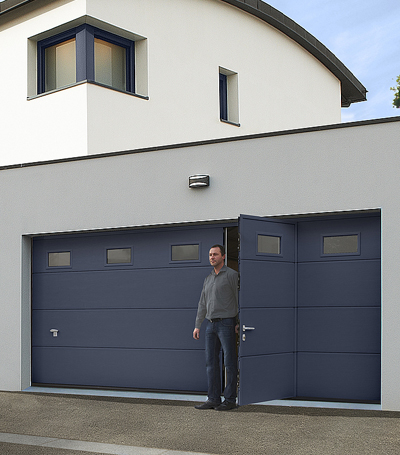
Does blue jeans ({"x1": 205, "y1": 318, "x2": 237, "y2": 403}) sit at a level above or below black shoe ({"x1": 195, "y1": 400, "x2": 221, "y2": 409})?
above

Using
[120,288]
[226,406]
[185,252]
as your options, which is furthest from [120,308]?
[226,406]

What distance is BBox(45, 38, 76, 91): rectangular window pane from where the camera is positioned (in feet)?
37.8

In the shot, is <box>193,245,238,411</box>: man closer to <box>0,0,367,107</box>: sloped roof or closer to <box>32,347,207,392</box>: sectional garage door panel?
<box>32,347,207,392</box>: sectional garage door panel

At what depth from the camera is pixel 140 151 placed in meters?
8.81

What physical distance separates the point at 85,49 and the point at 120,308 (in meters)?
4.88

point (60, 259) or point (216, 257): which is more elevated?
point (216, 257)

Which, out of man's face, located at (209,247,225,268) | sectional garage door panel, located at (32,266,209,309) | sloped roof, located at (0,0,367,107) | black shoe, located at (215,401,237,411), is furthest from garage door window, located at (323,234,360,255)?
sloped roof, located at (0,0,367,107)

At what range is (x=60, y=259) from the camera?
31.4 ft

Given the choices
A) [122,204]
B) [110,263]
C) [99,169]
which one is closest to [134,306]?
[110,263]

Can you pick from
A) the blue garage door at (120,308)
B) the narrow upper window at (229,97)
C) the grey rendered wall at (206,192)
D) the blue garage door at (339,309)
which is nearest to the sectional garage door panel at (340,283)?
the blue garage door at (339,309)

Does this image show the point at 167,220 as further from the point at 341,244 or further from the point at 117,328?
the point at 341,244

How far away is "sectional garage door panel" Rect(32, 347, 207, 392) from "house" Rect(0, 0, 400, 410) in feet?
0.07

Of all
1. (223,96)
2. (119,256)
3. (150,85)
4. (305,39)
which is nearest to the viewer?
(119,256)

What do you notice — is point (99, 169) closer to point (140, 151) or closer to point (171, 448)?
point (140, 151)
